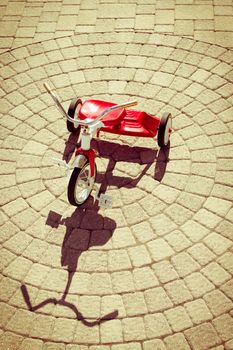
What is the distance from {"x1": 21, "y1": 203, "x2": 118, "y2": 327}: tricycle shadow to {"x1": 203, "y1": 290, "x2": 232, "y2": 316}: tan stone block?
1246mm

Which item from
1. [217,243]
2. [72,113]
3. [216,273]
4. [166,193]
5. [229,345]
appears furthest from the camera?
[72,113]

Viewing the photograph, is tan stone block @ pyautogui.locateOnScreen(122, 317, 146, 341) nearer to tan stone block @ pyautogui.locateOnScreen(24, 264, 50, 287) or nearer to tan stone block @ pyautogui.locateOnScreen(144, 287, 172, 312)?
tan stone block @ pyautogui.locateOnScreen(144, 287, 172, 312)

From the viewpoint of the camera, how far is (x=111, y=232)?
4410mm

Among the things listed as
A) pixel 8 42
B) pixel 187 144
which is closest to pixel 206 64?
pixel 187 144

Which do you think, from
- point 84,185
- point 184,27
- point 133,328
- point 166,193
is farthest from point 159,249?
point 184,27

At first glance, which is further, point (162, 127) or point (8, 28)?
point (8, 28)

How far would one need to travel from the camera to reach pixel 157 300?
3.86 m

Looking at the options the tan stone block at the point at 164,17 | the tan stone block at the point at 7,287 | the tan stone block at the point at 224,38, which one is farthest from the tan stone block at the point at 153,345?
the tan stone block at the point at 164,17

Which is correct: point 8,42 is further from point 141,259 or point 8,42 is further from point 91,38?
point 141,259

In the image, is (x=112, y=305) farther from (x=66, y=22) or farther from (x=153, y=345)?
(x=66, y=22)

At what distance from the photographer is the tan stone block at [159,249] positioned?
4.17 m

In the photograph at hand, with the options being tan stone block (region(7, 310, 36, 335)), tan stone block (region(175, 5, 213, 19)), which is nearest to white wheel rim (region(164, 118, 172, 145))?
tan stone block (region(7, 310, 36, 335))

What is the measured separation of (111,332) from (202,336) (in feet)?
2.80

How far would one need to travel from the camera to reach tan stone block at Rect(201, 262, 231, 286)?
396 cm
